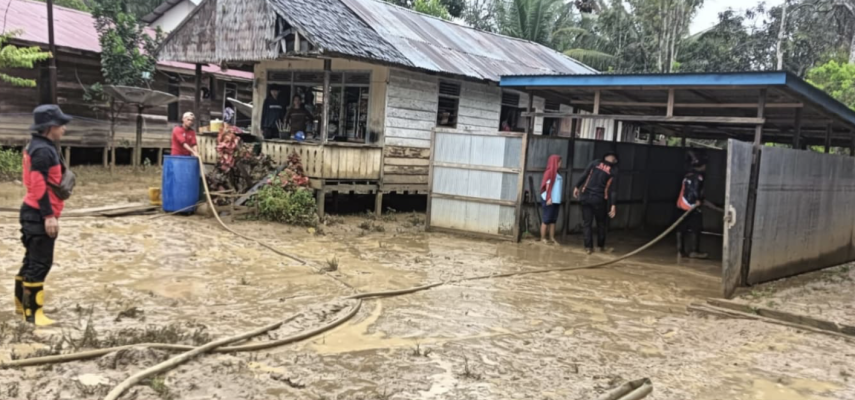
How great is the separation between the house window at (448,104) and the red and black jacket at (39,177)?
1095cm

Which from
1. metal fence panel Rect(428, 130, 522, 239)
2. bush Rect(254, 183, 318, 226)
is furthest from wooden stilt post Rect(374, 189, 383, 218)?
bush Rect(254, 183, 318, 226)

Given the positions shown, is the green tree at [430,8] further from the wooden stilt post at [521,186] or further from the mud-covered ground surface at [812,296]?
the mud-covered ground surface at [812,296]

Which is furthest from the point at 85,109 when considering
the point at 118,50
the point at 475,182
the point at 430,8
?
the point at 430,8

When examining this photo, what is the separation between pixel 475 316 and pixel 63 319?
3797mm

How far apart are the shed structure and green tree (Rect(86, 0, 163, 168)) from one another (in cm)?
1068

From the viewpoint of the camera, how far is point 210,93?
22016 mm

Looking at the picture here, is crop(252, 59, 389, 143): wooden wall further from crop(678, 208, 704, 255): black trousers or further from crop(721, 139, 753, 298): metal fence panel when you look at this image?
crop(721, 139, 753, 298): metal fence panel

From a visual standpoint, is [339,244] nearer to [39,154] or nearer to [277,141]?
[277,141]

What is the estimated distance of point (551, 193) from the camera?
11.4 metres

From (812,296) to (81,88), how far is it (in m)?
18.3

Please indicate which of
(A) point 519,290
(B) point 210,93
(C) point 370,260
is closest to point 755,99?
(A) point 519,290

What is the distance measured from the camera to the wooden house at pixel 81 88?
54.2ft

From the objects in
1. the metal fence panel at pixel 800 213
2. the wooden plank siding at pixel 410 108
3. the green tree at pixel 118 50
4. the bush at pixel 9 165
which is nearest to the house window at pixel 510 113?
the wooden plank siding at pixel 410 108

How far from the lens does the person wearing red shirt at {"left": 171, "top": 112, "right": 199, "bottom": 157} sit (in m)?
11.6
